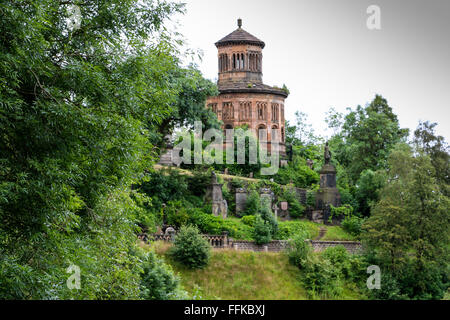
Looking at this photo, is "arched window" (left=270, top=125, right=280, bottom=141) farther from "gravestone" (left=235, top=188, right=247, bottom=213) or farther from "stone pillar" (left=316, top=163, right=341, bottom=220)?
"gravestone" (left=235, top=188, right=247, bottom=213)

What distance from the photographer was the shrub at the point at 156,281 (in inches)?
966

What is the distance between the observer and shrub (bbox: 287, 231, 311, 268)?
34.0m

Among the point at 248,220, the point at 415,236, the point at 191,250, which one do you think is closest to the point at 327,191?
the point at 248,220

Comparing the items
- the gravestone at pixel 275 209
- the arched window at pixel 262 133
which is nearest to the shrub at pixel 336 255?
the gravestone at pixel 275 209

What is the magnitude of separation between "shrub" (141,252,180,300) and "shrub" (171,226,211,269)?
5.53 metres

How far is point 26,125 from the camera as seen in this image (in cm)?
1296

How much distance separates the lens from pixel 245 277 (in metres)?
32.3

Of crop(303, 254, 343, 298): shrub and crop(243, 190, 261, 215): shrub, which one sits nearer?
crop(303, 254, 343, 298): shrub

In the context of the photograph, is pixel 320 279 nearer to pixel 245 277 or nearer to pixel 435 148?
pixel 245 277

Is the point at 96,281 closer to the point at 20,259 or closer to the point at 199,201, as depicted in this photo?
the point at 20,259

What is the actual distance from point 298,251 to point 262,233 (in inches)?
110

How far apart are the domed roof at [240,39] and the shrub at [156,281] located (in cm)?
3635

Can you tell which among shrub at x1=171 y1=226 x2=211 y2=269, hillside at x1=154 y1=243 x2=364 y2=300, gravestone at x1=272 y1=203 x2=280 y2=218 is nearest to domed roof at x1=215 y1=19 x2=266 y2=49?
gravestone at x1=272 y1=203 x2=280 y2=218
